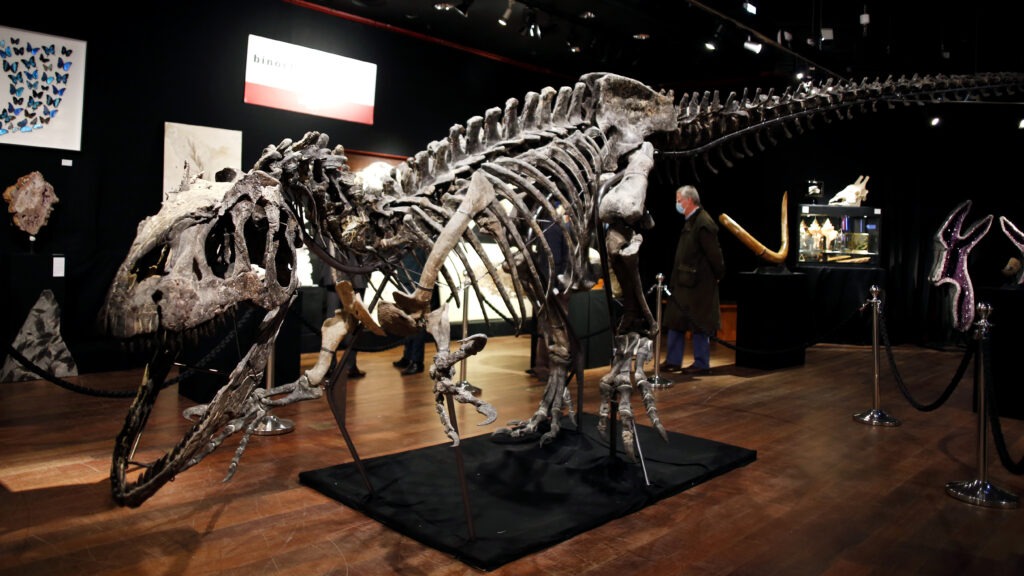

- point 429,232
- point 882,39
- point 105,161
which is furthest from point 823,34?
point 105,161

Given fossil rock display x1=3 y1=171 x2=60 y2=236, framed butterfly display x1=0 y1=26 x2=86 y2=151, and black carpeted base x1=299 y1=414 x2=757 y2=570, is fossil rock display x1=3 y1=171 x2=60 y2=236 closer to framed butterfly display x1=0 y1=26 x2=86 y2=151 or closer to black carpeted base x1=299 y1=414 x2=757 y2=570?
framed butterfly display x1=0 y1=26 x2=86 y2=151

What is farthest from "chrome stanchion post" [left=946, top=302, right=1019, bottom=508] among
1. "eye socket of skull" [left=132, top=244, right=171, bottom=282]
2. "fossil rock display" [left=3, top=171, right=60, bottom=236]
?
"fossil rock display" [left=3, top=171, right=60, bottom=236]

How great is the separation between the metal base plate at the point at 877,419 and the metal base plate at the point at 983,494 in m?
1.60

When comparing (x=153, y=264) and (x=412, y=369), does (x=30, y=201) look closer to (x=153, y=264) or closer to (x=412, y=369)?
(x=412, y=369)

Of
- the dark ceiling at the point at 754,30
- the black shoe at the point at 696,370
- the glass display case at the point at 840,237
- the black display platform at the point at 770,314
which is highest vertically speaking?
the dark ceiling at the point at 754,30

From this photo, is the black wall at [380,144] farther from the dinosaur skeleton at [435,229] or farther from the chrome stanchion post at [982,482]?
the chrome stanchion post at [982,482]

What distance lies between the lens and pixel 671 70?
1102 cm

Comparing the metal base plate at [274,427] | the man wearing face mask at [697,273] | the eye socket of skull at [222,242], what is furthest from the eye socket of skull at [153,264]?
the man wearing face mask at [697,273]

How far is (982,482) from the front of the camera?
4.19 meters

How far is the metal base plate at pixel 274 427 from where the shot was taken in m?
5.11

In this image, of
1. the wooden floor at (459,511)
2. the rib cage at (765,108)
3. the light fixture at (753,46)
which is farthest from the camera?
the light fixture at (753,46)

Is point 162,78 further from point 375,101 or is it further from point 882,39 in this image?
point 882,39

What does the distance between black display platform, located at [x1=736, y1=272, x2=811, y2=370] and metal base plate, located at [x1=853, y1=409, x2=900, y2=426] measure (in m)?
2.13

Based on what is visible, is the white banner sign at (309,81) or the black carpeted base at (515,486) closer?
the black carpeted base at (515,486)
